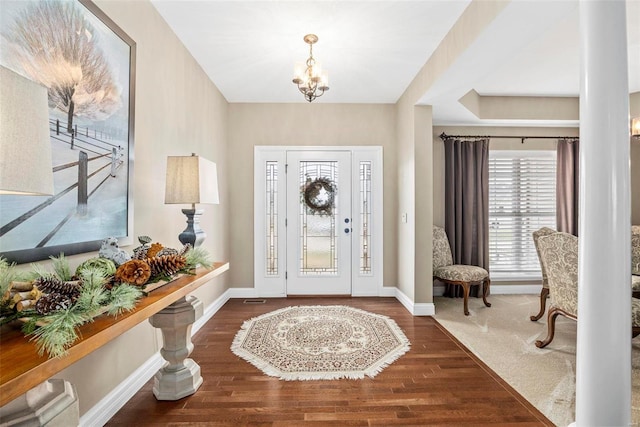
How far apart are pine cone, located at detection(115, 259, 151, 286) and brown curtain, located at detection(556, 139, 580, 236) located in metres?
5.27

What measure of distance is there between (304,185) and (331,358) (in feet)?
8.21

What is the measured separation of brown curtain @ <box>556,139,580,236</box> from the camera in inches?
183

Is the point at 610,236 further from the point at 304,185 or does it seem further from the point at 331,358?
the point at 304,185

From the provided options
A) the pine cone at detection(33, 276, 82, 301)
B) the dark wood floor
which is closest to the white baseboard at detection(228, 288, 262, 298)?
the dark wood floor

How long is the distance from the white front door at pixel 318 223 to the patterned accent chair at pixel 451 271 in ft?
3.81

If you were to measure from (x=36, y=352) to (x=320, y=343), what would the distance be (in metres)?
2.32

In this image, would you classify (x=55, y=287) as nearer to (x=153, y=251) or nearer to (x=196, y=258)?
(x=153, y=251)

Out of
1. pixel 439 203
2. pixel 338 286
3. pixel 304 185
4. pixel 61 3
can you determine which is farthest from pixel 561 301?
pixel 61 3

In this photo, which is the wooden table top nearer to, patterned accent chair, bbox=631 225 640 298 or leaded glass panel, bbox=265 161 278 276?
leaded glass panel, bbox=265 161 278 276

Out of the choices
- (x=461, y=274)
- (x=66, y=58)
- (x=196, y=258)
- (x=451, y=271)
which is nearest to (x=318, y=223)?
(x=451, y=271)

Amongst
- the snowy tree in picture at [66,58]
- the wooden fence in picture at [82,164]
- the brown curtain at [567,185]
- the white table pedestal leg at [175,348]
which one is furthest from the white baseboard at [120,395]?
the brown curtain at [567,185]

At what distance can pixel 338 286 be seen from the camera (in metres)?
4.64

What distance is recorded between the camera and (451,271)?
4.04 m

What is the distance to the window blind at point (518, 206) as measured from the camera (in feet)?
15.9
